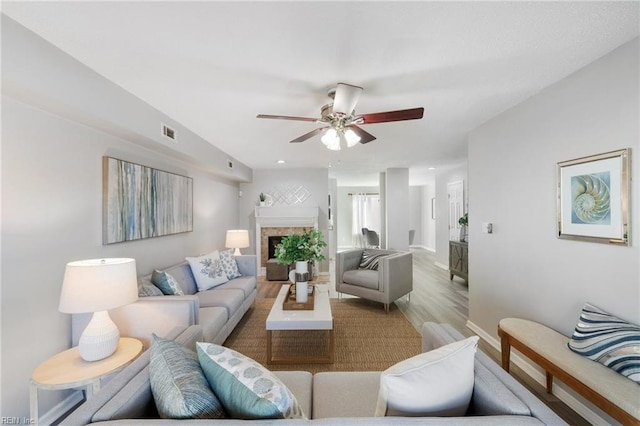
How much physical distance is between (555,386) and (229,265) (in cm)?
345

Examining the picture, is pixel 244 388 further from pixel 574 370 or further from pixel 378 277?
pixel 378 277

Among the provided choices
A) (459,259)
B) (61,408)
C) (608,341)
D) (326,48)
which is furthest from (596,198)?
(61,408)

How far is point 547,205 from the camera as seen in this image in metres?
2.17

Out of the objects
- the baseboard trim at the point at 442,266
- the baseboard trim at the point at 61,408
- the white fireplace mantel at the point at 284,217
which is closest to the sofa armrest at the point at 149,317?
the baseboard trim at the point at 61,408

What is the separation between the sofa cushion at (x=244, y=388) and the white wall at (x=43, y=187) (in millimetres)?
1461

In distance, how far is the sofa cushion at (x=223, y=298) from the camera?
110 inches

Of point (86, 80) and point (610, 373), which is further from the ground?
point (86, 80)

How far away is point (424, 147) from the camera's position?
405 cm

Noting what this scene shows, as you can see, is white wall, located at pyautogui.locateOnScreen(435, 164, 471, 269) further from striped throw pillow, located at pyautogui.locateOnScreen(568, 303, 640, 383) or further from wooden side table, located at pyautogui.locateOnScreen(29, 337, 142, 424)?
wooden side table, located at pyautogui.locateOnScreen(29, 337, 142, 424)

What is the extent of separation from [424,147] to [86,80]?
150 inches

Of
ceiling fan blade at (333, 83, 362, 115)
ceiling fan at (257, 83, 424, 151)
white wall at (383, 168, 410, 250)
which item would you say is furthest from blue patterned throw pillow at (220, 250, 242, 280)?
white wall at (383, 168, 410, 250)

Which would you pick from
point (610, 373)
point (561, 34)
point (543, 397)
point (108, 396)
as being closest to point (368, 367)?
point (543, 397)

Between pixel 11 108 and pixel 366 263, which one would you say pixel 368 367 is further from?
A: pixel 11 108

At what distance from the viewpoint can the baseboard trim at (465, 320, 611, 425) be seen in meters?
1.76
